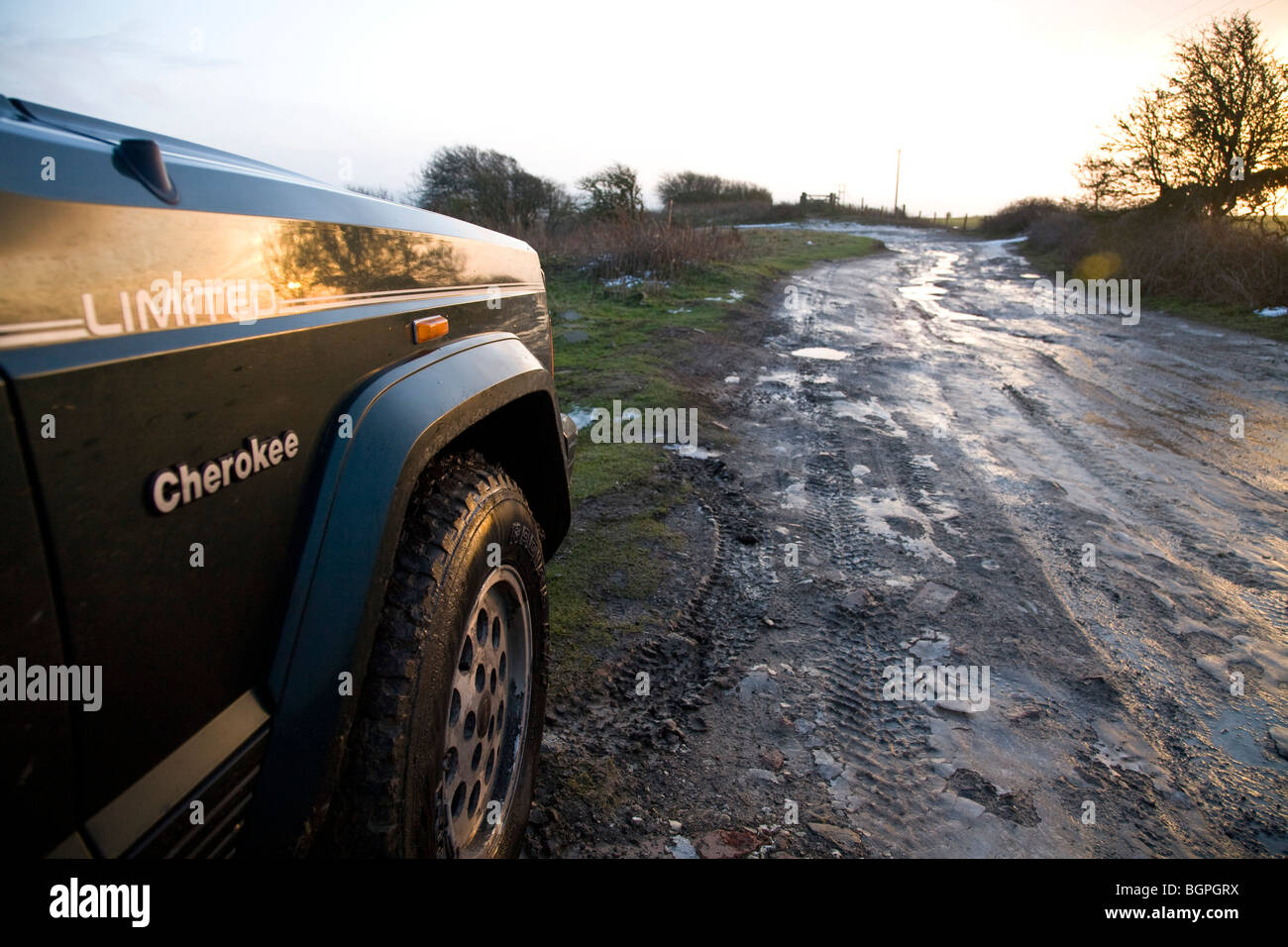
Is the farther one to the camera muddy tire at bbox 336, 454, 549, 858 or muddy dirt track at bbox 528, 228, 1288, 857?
muddy dirt track at bbox 528, 228, 1288, 857

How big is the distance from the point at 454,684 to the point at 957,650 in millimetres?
2347

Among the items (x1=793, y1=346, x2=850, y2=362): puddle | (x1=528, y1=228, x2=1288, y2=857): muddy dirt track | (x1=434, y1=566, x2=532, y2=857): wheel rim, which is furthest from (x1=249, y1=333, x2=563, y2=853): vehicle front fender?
(x1=793, y1=346, x2=850, y2=362): puddle

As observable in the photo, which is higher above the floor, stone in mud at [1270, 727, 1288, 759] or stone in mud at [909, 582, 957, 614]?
stone in mud at [909, 582, 957, 614]

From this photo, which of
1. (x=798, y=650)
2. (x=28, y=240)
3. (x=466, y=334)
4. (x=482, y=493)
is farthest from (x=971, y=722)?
(x=28, y=240)

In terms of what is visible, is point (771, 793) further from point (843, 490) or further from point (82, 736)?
point (843, 490)

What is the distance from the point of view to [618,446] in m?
5.77

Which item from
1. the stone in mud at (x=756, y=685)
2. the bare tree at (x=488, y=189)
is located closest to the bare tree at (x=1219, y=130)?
the bare tree at (x=488, y=189)

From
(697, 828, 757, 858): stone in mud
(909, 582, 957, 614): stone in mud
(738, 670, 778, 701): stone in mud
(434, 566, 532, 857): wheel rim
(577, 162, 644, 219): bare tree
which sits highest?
(577, 162, 644, 219): bare tree

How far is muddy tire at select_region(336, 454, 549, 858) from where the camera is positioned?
1.35 metres

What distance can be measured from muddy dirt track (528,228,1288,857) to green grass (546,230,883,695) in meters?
0.20

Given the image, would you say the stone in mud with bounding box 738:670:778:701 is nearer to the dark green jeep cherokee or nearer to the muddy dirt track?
the muddy dirt track

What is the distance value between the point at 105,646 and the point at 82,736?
109 mm

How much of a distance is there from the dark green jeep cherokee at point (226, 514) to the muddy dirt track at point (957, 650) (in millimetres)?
1000

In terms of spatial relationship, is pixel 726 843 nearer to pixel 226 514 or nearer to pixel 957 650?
pixel 957 650
